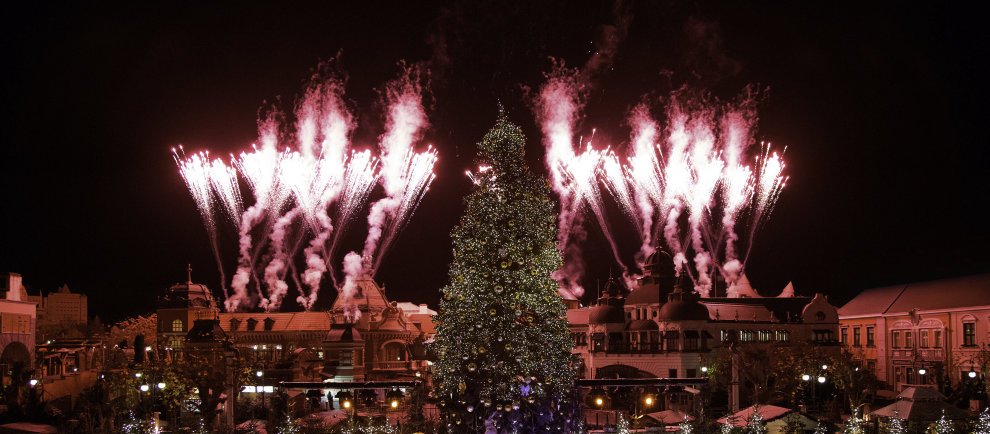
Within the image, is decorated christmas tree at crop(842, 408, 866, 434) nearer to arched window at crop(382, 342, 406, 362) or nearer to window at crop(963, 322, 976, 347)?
window at crop(963, 322, 976, 347)

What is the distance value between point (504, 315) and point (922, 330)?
4427cm

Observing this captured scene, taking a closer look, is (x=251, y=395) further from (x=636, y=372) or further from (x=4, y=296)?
(x=636, y=372)

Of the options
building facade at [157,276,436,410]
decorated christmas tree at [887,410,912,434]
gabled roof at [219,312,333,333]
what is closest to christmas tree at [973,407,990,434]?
decorated christmas tree at [887,410,912,434]

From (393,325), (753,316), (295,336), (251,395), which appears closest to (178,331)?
(295,336)

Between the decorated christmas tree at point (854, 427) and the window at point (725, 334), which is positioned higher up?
the window at point (725, 334)

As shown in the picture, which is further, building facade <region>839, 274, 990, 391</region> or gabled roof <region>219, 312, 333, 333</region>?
gabled roof <region>219, 312, 333, 333</region>

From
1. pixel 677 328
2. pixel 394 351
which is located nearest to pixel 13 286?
pixel 394 351

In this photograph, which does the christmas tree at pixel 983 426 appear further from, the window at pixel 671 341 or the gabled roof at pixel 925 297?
the window at pixel 671 341

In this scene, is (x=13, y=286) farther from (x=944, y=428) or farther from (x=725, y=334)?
(x=944, y=428)

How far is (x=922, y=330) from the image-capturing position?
59781mm

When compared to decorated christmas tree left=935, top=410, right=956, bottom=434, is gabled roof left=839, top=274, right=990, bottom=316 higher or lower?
higher

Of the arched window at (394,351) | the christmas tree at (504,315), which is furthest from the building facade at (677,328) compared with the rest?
the christmas tree at (504,315)

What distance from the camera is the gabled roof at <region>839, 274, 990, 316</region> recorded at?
56.6 metres

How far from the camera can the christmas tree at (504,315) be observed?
2450 cm
